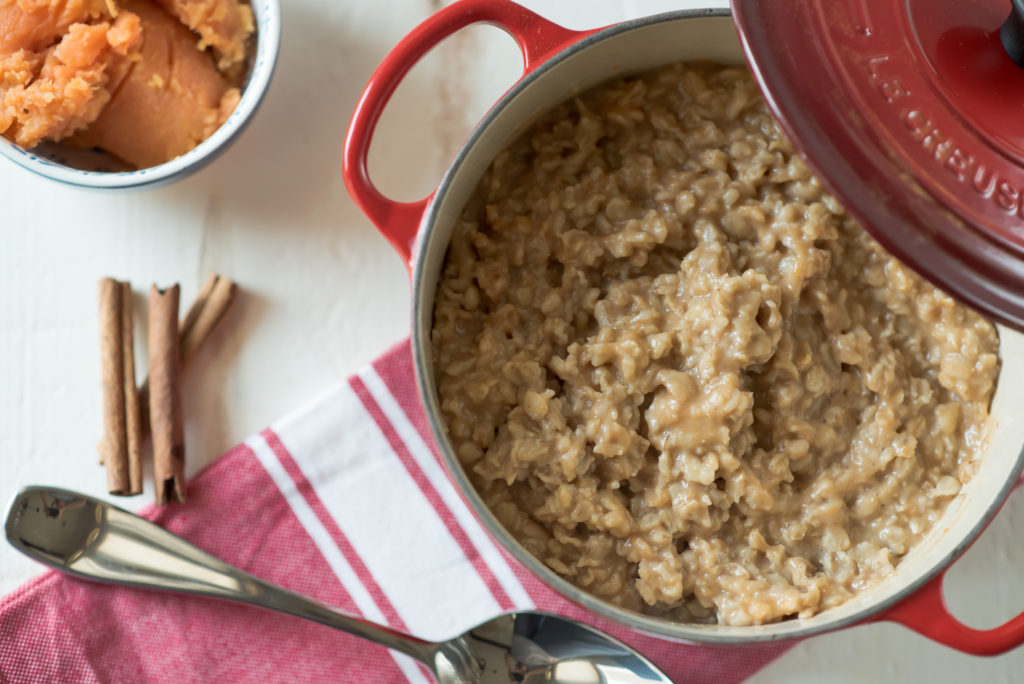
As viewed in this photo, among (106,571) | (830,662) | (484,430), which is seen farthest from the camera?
(830,662)

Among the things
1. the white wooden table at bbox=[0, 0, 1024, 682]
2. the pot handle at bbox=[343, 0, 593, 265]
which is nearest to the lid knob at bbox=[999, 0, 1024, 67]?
the pot handle at bbox=[343, 0, 593, 265]

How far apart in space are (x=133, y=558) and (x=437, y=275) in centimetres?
75

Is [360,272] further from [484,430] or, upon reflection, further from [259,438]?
[484,430]

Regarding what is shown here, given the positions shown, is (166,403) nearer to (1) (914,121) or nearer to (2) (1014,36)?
(1) (914,121)

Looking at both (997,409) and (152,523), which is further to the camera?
(152,523)

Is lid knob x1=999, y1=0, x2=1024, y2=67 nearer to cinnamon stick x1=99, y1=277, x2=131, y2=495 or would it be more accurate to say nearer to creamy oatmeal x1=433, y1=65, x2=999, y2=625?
creamy oatmeal x1=433, y1=65, x2=999, y2=625

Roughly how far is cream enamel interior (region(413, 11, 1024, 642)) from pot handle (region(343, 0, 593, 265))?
0.05 metres

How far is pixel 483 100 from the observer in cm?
176

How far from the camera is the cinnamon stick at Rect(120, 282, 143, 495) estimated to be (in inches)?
65.6

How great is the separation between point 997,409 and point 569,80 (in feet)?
2.90

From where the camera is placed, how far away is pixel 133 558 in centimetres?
158

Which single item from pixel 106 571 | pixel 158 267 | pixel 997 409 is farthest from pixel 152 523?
pixel 997 409

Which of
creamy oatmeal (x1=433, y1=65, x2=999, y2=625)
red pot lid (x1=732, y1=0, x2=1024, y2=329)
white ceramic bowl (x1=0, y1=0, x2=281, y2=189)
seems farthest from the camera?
white ceramic bowl (x1=0, y1=0, x2=281, y2=189)

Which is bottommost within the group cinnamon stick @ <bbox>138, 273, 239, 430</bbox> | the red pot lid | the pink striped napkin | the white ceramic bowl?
the pink striped napkin
